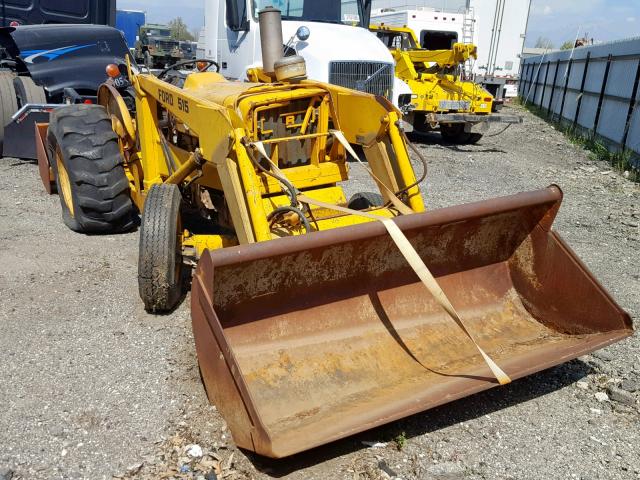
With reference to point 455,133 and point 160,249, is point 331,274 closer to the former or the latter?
point 160,249

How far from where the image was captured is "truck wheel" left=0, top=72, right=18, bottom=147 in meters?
8.21

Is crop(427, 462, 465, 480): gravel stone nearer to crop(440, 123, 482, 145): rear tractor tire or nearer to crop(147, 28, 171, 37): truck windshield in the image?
crop(440, 123, 482, 145): rear tractor tire

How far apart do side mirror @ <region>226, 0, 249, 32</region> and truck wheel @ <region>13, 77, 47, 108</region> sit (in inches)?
111

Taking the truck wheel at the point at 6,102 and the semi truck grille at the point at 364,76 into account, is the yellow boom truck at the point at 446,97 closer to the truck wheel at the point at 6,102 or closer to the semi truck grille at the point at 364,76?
the semi truck grille at the point at 364,76

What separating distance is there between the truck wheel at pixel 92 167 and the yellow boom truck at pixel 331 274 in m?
0.46

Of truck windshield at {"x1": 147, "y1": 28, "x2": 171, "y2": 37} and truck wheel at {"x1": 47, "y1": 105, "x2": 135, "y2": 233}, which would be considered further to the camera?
truck windshield at {"x1": 147, "y1": 28, "x2": 171, "y2": 37}

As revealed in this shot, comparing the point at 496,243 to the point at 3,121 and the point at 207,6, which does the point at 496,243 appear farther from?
the point at 3,121

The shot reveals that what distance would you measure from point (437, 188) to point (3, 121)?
6.07 meters

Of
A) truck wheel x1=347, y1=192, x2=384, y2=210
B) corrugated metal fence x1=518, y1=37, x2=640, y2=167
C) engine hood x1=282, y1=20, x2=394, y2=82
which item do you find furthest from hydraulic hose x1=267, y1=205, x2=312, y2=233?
corrugated metal fence x1=518, y1=37, x2=640, y2=167

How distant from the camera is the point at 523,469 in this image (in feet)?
9.53

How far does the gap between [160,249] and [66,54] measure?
5.52m

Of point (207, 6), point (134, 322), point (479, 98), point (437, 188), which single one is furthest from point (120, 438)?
point (479, 98)

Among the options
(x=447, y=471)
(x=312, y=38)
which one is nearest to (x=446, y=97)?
(x=312, y=38)

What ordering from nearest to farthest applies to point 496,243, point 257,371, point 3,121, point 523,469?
point 523,469 < point 257,371 < point 496,243 < point 3,121
